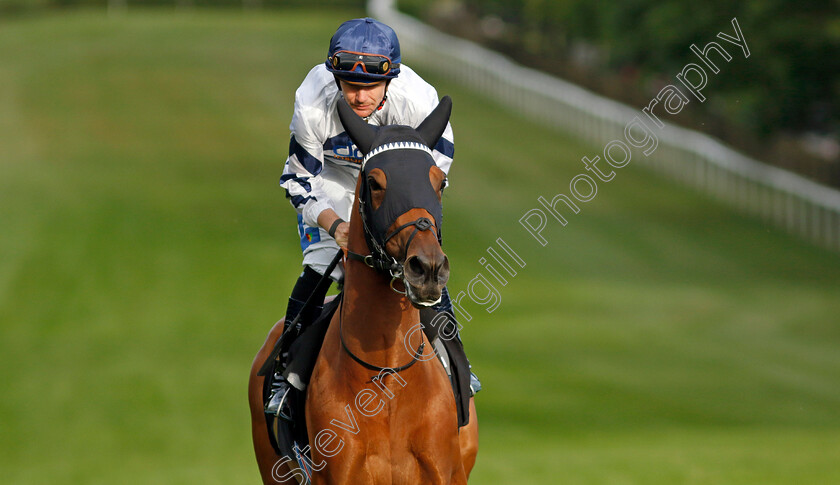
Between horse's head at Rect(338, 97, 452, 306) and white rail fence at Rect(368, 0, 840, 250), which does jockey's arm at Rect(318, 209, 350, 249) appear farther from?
white rail fence at Rect(368, 0, 840, 250)

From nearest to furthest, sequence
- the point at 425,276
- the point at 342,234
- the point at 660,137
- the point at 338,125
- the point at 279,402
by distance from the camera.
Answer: the point at 425,276, the point at 342,234, the point at 338,125, the point at 279,402, the point at 660,137

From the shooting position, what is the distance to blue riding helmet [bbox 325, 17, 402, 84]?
5.85 m

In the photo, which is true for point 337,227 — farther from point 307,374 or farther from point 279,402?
point 279,402

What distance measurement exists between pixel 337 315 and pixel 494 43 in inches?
1618

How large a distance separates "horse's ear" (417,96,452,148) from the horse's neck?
543 mm

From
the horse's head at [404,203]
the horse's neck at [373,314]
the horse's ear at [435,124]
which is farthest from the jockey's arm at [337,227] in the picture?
the horse's ear at [435,124]

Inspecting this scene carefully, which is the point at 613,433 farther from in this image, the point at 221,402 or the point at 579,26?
the point at 579,26

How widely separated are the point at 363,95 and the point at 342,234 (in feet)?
2.70

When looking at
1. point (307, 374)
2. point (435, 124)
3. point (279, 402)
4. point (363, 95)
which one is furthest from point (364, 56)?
point (279, 402)

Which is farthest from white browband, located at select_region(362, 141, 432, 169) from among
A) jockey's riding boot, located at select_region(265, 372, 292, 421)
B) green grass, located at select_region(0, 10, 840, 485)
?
green grass, located at select_region(0, 10, 840, 485)

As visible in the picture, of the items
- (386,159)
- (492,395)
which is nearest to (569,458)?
(492,395)

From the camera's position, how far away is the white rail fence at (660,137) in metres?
26.2

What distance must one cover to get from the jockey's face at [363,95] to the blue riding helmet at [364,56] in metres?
0.04

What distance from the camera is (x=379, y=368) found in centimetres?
553
